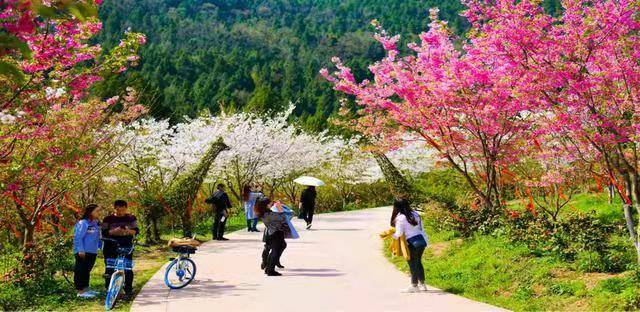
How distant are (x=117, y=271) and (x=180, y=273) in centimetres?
141

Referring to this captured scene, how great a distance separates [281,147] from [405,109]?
1277cm

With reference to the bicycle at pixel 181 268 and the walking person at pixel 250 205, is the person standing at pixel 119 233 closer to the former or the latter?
the bicycle at pixel 181 268

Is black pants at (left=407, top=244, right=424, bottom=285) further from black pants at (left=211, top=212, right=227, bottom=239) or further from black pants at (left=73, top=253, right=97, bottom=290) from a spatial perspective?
black pants at (left=211, top=212, right=227, bottom=239)

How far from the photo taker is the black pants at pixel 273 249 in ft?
34.7

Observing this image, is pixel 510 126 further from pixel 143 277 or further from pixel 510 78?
pixel 143 277

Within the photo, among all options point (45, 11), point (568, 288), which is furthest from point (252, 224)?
point (45, 11)

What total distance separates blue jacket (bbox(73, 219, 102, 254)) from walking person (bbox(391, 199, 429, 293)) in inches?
173

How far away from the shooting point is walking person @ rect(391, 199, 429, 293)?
906 cm

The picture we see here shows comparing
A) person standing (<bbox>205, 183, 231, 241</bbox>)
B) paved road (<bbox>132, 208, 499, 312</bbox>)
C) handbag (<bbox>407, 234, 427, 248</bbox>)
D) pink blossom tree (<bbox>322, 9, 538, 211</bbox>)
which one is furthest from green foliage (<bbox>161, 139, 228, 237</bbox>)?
handbag (<bbox>407, 234, 427, 248</bbox>)

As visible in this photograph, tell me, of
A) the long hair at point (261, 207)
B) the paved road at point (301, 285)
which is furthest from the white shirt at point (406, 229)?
the long hair at point (261, 207)

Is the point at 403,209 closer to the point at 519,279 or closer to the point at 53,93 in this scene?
the point at 519,279

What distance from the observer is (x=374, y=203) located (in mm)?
33000

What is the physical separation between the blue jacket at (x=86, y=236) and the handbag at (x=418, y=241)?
15.2 ft

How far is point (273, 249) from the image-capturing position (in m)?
10.6
